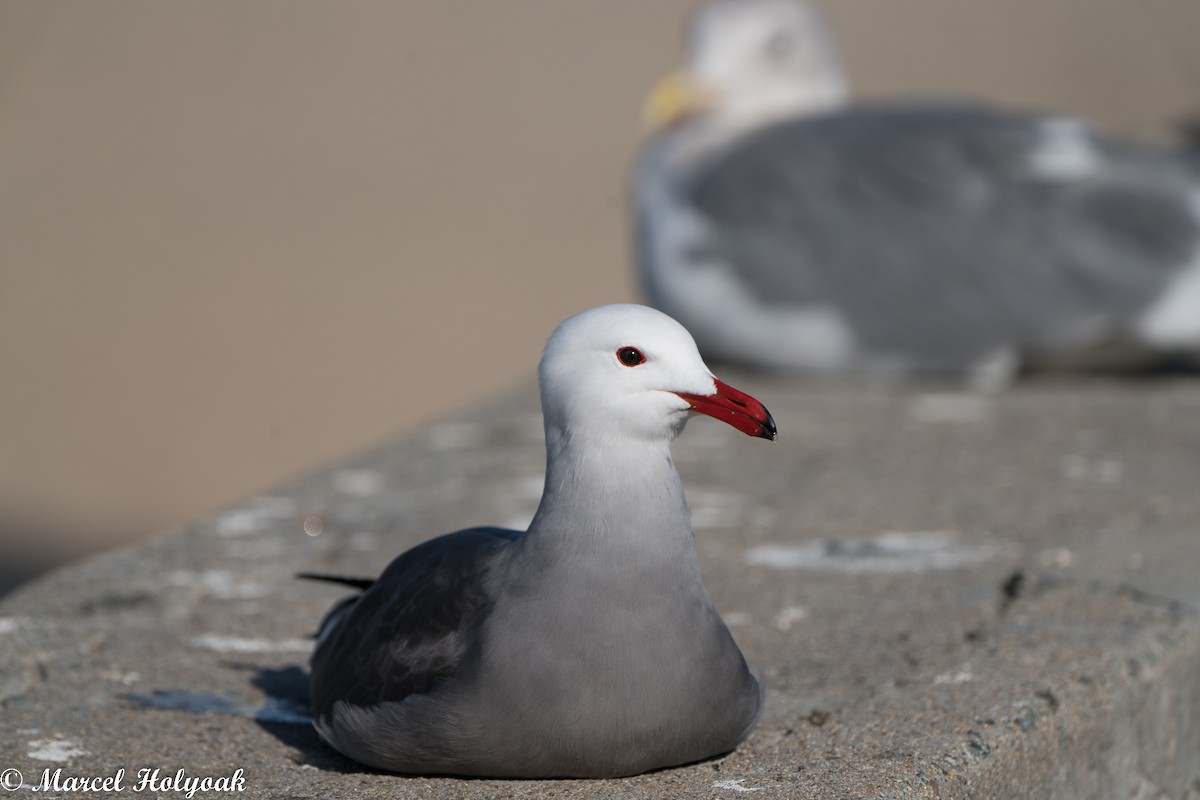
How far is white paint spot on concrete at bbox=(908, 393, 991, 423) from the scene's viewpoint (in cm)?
467

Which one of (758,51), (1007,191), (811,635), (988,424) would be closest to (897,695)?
(811,635)

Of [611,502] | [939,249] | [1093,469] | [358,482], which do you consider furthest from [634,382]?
Result: [939,249]

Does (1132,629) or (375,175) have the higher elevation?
(375,175)

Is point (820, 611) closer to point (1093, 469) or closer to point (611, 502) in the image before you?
point (611, 502)

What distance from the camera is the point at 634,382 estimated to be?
2.14 m

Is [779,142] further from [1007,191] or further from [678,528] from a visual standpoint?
[678,528]

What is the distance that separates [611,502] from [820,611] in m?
1.03

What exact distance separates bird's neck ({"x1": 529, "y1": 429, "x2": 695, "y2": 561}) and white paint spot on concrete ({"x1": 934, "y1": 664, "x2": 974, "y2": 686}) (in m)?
0.69

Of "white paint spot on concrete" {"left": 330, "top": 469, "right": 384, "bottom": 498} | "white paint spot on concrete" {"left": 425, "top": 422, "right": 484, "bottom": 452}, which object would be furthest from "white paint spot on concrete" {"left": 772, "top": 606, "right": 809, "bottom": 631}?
"white paint spot on concrete" {"left": 425, "top": 422, "right": 484, "bottom": 452}

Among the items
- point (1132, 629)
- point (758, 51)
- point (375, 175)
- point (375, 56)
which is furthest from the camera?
point (375, 56)

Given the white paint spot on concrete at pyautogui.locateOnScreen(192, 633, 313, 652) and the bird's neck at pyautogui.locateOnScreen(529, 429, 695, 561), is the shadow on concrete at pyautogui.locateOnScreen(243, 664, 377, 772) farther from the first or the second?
the bird's neck at pyautogui.locateOnScreen(529, 429, 695, 561)

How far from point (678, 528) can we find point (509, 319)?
5.89 meters

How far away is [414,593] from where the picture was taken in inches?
91.6

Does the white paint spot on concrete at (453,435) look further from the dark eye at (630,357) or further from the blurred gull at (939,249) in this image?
the dark eye at (630,357)
